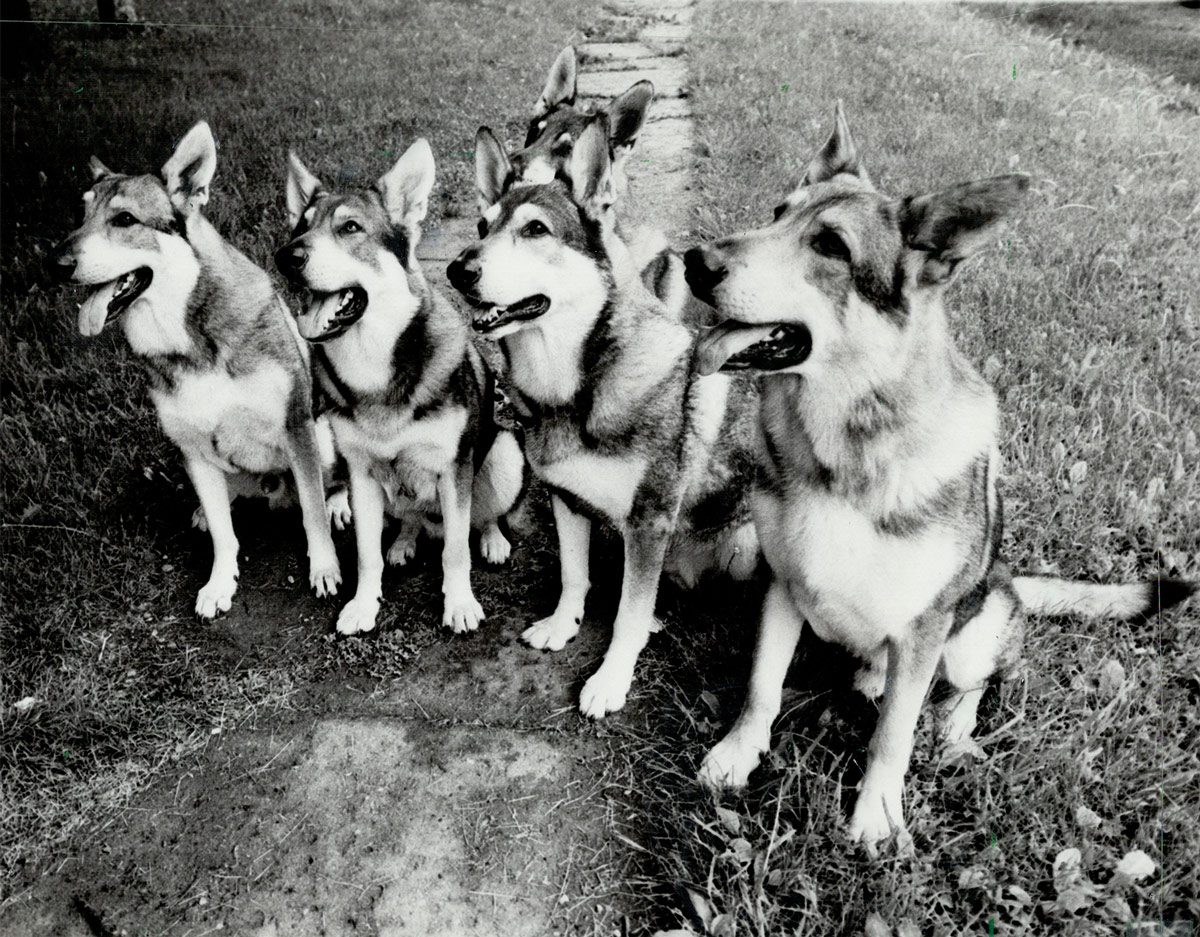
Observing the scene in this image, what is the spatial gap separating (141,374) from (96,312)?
2321 millimetres

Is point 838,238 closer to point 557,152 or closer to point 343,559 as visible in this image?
point 557,152

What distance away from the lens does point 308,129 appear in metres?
9.37

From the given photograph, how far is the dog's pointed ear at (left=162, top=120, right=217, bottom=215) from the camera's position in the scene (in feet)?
12.7

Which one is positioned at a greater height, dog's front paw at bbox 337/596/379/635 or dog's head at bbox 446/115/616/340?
dog's head at bbox 446/115/616/340

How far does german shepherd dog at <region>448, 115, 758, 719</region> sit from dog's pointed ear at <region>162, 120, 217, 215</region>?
152 cm

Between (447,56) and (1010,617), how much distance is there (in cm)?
1121

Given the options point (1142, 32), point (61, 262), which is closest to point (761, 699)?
point (61, 262)

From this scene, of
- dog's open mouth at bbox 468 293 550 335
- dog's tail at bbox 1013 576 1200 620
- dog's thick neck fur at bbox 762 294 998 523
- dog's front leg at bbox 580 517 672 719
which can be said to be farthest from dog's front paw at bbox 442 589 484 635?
dog's tail at bbox 1013 576 1200 620

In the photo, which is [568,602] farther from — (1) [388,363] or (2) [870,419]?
(2) [870,419]

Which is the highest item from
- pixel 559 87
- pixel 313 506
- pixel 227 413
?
pixel 559 87

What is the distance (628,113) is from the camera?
16.7ft

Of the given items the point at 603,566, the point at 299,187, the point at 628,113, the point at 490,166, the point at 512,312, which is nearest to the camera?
the point at 512,312

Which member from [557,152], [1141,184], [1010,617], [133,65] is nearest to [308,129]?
[133,65]

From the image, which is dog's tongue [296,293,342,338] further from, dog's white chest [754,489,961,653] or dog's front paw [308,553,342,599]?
dog's white chest [754,489,961,653]
